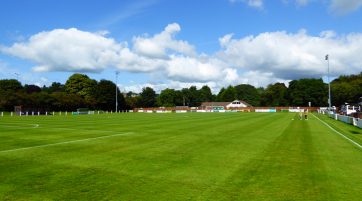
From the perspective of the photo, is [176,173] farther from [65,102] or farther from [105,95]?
[105,95]

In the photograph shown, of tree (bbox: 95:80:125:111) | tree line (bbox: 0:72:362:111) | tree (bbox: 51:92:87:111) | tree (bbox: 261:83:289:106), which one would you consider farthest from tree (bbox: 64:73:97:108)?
tree (bbox: 261:83:289:106)

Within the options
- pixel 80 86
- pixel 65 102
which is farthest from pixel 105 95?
pixel 65 102

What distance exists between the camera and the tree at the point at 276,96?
570 ft

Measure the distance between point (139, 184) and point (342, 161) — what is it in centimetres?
871

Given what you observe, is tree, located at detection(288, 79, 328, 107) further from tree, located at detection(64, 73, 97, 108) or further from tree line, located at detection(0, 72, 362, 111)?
tree, located at detection(64, 73, 97, 108)

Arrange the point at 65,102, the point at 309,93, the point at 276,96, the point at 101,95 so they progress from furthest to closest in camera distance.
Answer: the point at 276,96
the point at 309,93
the point at 101,95
the point at 65,102

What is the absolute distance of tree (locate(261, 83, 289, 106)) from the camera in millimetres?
173750

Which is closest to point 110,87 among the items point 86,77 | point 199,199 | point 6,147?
point 86,77

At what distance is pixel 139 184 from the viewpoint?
31.8ft

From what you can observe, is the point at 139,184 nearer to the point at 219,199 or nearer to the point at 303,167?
the point at 219,199

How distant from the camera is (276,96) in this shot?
18312cm

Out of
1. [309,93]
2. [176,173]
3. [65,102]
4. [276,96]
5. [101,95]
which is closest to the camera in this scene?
[176,173]

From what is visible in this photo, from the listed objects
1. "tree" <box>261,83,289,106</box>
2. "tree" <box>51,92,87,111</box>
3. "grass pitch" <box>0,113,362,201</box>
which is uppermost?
"tree" <box>261,83,289,106</box>

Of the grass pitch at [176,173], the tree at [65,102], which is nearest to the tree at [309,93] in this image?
the tree at [65,102]
